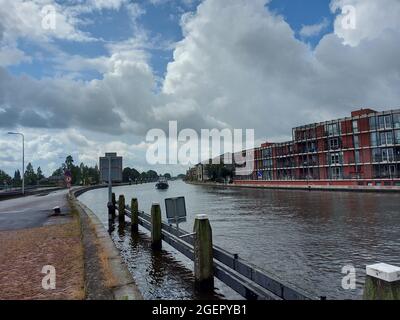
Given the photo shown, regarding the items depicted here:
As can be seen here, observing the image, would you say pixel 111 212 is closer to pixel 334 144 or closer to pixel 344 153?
pixel 344 153

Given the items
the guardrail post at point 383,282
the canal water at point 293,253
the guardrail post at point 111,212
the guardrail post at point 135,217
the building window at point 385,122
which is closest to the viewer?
the guardrail post at point 383,282

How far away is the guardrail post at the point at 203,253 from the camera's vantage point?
7176 mm

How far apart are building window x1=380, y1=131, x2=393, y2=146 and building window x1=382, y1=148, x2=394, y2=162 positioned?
118 centimetres

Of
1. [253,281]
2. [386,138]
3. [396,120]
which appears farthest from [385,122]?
[253,281]

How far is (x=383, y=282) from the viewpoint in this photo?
3262 mm

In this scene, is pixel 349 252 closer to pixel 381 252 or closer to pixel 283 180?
pixel 381 252

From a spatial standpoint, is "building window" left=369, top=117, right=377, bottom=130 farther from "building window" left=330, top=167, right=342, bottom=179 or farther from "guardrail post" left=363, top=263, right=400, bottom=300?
"guardrail post" left=363, top=263, right=400, bottom=300

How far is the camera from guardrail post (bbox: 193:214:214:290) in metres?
7.18

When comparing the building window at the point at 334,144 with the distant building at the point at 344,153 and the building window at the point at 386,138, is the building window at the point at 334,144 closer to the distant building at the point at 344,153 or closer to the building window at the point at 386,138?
the distant building at the point at 344,153

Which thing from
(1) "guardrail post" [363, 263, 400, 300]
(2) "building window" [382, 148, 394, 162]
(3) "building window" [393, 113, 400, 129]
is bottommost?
(1) "guardrail post" [363, 263, 400, 300]

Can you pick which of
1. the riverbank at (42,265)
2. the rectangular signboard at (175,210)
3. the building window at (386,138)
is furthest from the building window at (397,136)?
the riverbank at (42,265)

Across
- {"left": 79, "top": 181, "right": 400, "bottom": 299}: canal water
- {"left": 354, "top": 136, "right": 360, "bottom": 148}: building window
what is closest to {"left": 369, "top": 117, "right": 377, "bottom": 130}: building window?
{"left": 354, "top": 136, "right": 360, "bottom": 148}: building window

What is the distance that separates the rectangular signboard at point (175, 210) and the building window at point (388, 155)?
5600cm
